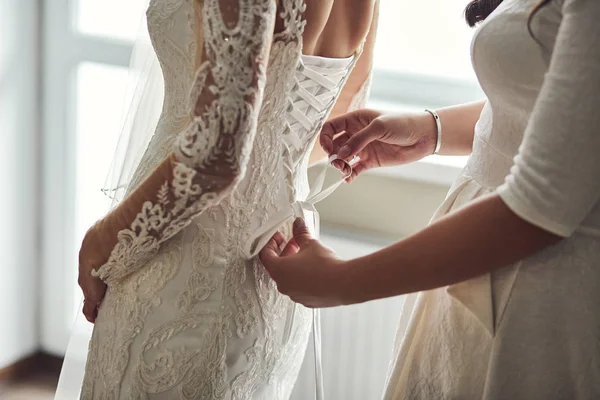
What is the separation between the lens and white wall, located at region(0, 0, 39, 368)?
253 cm

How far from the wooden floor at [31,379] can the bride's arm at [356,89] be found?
67.0 inches

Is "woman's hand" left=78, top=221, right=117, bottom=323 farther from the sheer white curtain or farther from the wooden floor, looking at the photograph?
the wooden floor

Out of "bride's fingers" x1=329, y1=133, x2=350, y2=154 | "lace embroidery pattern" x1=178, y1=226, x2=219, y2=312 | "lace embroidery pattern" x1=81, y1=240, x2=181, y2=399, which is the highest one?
"bride's fingers" x1=329, y1=133, x2=350, y2=154

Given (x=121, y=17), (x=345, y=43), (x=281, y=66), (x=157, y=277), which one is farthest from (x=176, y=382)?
(x=121, y=17)

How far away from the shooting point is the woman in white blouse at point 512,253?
0.85m

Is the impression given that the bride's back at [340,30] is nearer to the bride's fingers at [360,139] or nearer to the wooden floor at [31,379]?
the bride's fingers at [360,139]

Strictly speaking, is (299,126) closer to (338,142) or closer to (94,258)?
(338,142)

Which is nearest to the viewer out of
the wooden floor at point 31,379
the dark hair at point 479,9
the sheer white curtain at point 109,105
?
the dark hair at point 479,9

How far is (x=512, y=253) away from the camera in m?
0.91

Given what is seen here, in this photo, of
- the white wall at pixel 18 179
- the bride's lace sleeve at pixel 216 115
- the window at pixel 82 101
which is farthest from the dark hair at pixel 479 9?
the white wall at pixel 18 179

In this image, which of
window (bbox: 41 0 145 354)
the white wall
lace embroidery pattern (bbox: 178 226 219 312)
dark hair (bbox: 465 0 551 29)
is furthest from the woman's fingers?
the white wall

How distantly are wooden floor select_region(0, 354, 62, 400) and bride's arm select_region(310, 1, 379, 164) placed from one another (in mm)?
1702

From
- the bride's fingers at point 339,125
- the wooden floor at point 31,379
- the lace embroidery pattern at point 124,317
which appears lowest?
the wooden floor at point 31,379

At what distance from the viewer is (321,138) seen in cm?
138
